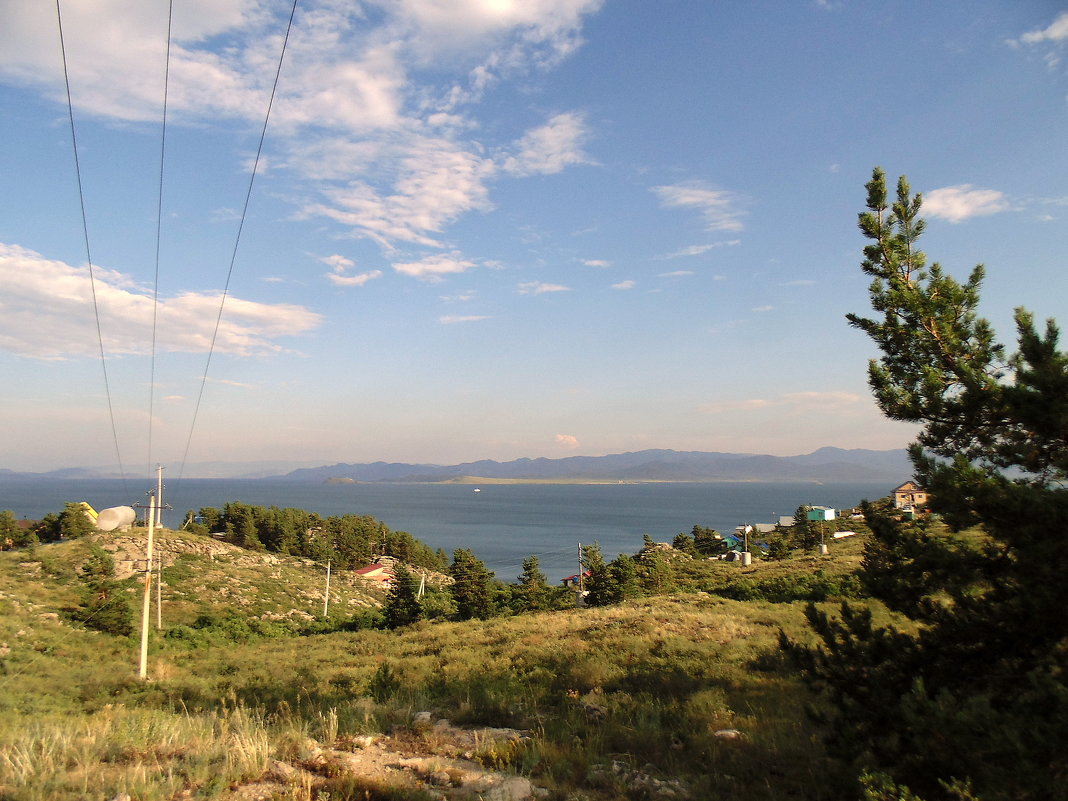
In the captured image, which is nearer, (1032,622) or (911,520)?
(1032,622)

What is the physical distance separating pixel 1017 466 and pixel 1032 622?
1593 millimetres

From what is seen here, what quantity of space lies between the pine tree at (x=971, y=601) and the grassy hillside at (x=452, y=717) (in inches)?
37.4

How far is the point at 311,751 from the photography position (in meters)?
5.88

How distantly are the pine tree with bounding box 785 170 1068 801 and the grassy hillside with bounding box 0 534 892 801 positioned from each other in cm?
95

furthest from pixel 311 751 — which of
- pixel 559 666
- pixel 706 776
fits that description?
pixel 559 666

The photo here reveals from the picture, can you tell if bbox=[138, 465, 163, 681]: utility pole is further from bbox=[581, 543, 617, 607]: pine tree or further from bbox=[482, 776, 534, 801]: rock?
bbox=[581, 543, 617, 607]: pine tree

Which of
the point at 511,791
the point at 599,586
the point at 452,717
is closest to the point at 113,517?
the point at 599,586

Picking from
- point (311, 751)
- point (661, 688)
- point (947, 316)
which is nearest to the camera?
point (311, 751)

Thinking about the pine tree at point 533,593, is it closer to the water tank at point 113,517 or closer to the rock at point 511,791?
the water tank at point 113,517

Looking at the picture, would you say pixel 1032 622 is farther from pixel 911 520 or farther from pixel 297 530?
pixel 297 530

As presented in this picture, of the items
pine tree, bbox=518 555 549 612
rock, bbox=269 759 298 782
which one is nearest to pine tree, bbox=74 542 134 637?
pine tree, bbox=518 555 549 612

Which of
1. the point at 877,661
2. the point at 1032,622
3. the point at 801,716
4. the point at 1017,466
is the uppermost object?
the point at 1017,466

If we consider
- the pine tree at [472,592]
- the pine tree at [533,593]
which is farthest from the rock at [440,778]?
the pine tree at [472,592]

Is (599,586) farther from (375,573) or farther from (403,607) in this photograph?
(375,573)
